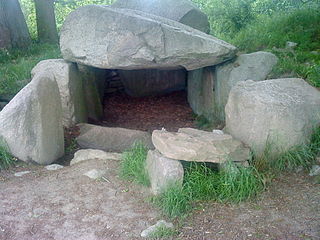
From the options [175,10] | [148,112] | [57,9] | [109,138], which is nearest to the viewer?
[109,138]

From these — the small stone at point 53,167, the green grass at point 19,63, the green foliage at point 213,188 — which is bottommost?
the small stone at point 53,167

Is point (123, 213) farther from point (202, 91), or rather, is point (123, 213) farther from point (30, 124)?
point (202, 91)

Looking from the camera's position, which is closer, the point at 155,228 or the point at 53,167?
the point at 155,228

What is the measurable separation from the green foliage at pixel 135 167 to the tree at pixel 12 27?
17.5 feet

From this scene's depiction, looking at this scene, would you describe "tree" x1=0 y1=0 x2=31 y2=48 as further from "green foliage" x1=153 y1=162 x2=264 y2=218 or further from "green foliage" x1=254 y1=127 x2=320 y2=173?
"green foliage" x1=254 y1=127 x2=320 y2=173

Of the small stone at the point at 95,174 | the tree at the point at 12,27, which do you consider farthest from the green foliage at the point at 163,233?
the tree at the point at 12,27

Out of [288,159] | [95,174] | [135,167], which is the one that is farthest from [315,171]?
[95,174]

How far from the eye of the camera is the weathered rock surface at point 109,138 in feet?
20.4

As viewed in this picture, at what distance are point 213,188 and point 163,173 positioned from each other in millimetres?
462

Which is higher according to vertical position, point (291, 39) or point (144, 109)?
point (291, 39)

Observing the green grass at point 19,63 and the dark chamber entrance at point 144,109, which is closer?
the green grass at point 19,63

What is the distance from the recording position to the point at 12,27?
30.0ft

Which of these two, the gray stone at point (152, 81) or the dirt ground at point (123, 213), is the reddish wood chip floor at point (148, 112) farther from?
the dirt ground at point (123, 213)

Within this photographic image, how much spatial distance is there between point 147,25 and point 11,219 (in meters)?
3.14
